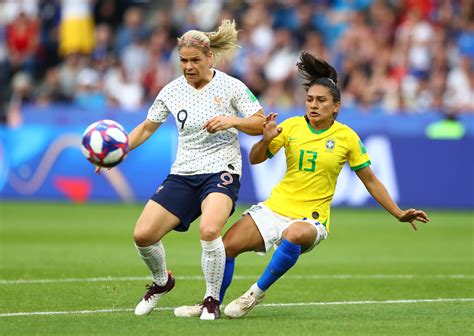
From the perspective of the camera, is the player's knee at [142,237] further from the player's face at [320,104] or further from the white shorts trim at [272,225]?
the player's face at [320,104]

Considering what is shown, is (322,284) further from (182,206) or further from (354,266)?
(182,206)

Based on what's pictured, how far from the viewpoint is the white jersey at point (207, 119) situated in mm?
8797

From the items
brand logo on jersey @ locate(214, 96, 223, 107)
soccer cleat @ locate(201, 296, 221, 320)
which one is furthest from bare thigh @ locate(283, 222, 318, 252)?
brand logo on jersey @ locate(214, 96, 223, 107)

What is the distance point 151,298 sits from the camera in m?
8.84

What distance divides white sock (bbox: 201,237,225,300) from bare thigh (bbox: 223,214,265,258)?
32cm

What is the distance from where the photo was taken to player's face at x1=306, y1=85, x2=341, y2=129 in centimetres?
891

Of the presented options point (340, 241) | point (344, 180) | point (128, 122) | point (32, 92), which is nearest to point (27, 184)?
point (128, 122)

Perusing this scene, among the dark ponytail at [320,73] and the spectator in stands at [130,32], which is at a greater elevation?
the dark ponytail at [320,73]

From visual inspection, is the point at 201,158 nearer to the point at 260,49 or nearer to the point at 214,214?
the point at 214,214

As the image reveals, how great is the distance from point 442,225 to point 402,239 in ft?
6.29

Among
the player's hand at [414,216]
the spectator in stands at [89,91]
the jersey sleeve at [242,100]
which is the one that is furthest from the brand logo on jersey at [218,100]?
the spectator in stands at [89,91]

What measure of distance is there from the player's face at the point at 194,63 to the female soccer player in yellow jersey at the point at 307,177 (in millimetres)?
676

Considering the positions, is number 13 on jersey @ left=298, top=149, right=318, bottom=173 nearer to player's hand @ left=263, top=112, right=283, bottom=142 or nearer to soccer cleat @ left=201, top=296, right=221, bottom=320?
player's hand @ left=263, top=112, right=283, bottom=142

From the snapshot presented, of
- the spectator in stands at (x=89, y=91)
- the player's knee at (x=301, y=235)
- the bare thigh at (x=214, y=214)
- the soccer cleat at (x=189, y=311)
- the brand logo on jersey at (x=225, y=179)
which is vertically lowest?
the spectator in stands at (x=89, y=91)
